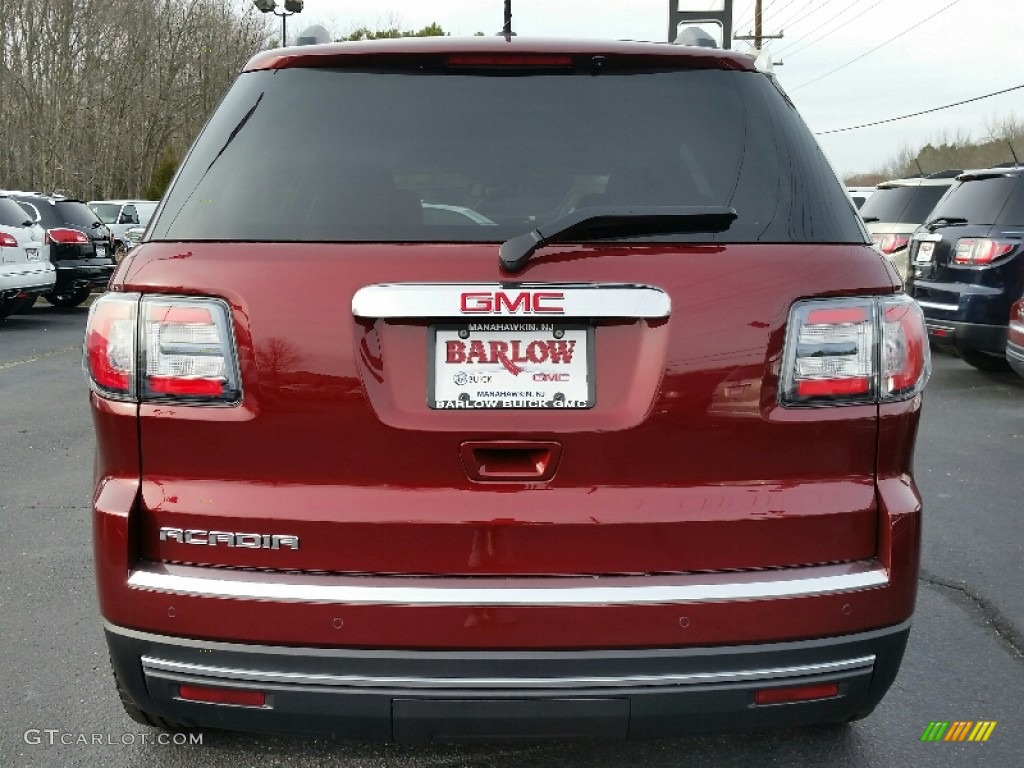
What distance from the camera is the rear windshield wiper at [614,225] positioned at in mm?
2102

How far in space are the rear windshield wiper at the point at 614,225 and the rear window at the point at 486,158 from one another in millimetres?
32

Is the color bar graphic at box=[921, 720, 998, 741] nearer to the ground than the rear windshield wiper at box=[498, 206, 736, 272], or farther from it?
nearer to the ground

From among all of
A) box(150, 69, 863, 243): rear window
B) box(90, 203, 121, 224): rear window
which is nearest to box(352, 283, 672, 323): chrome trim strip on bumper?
box(150, 69, 863, 243): rear window

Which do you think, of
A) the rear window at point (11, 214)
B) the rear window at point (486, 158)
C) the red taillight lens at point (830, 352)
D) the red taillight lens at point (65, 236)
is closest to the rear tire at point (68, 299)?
the red taillight lens at point (65, 236)

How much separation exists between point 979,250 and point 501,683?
8.69m

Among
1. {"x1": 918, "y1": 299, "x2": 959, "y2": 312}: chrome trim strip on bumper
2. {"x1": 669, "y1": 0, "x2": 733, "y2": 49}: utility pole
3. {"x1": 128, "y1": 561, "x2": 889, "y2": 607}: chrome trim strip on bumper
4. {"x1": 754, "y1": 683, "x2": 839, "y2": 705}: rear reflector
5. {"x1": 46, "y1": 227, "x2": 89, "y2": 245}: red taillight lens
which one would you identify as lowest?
{"x1": 754, "y1": 683, "x2": 839, "y2": 705}: rear reflector

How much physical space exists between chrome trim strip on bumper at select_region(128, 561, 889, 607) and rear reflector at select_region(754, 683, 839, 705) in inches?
8.3

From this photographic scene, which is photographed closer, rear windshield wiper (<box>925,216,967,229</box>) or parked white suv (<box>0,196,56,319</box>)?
rear windshield wiper (<box>925,216,967,229</box>)

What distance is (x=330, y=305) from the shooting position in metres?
2.13

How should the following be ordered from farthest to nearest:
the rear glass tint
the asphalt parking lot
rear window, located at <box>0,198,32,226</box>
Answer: the rear glass tint → rear window, located at <box>0,198,32,226</box> → the asphalt parking lot

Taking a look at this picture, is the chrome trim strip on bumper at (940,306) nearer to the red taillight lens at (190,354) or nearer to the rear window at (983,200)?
the rear window at (983,200)

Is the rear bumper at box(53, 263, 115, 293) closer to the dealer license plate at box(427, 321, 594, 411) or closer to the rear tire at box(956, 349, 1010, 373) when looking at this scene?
the rear tire at box(956, 349, 1010, 373)

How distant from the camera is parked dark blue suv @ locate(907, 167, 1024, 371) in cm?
936

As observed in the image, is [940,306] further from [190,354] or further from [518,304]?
[190,354]
